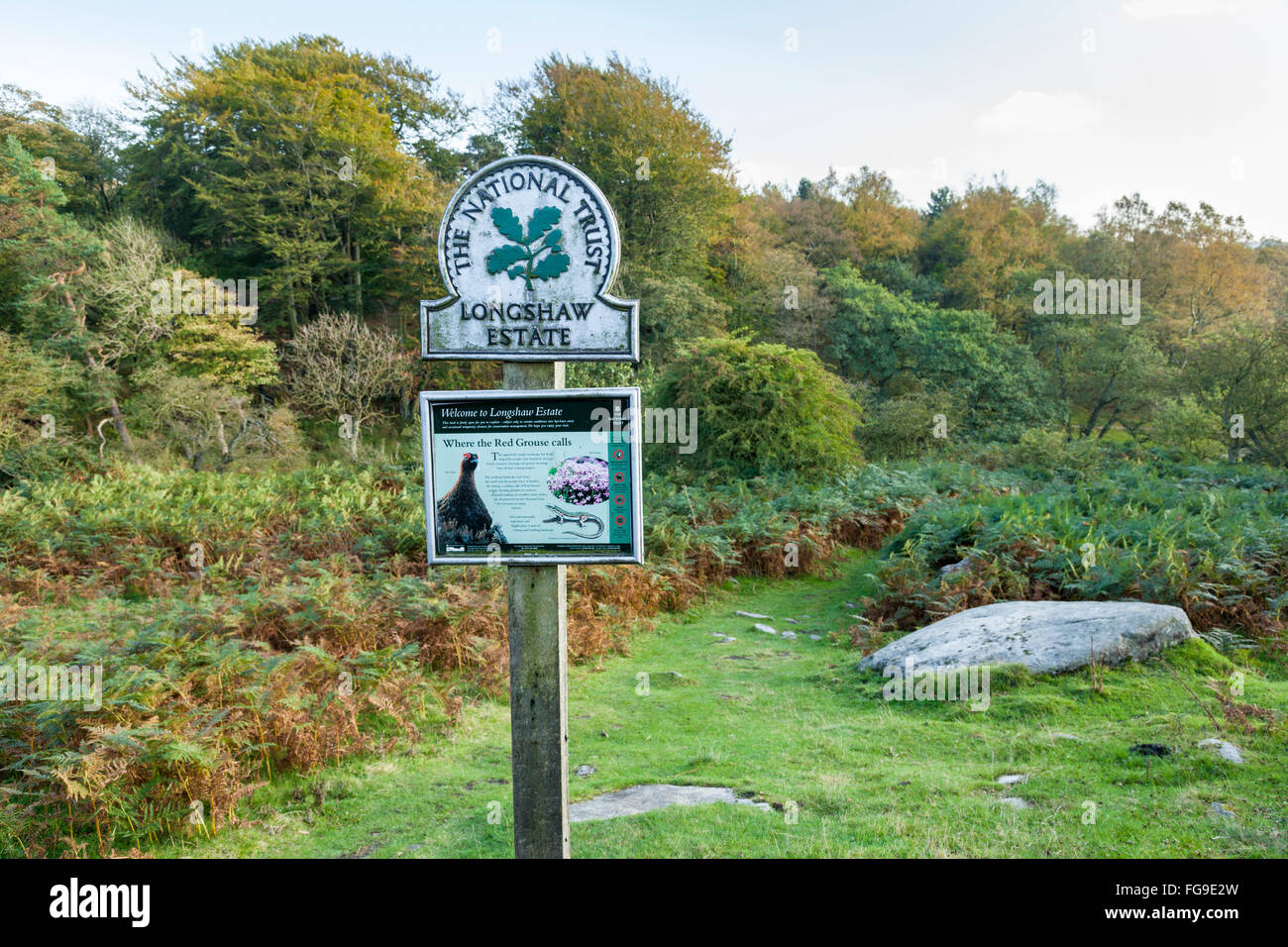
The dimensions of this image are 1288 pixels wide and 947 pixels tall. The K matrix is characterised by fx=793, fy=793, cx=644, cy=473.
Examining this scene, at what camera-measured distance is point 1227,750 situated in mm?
4652

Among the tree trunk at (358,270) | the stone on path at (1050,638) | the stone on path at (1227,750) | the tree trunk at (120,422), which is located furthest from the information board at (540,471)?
the tree trunk at (358,270)

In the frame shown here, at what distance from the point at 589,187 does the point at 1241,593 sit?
7.41 metres

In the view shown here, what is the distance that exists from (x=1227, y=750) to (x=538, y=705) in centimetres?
407

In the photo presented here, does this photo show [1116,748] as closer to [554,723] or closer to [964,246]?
[554,723]

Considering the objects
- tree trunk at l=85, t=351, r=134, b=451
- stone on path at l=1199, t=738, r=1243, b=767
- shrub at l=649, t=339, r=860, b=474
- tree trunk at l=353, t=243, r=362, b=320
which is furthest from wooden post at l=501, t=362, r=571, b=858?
tree trunk at l=353, t=243, r=362, b=320

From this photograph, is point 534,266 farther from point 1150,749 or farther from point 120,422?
point 120,422

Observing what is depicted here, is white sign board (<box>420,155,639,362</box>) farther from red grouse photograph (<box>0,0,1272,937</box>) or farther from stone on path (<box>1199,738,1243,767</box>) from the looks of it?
stone on path (<box>1199,738,1243,767</box>)

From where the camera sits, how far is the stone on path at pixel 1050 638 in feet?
20.2

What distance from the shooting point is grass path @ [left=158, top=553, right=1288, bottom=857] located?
395 cm

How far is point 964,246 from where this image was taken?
42031 mm

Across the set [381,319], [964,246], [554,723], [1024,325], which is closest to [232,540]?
[554,723]

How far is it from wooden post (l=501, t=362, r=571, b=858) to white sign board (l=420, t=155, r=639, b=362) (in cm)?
17

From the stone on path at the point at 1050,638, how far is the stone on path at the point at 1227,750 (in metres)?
1.34

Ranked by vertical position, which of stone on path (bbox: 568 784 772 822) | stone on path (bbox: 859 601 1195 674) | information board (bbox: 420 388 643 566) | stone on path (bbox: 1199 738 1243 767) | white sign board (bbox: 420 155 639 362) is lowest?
stone on path (bbox: 568 784 772 822)
